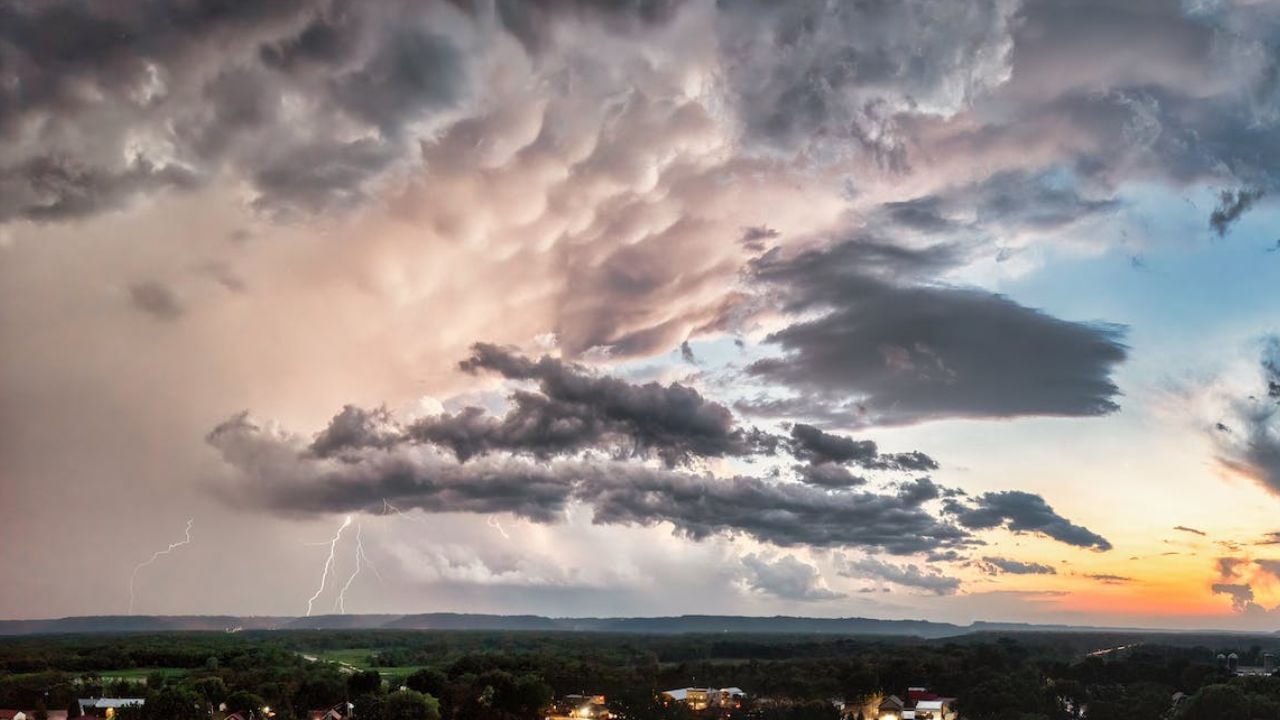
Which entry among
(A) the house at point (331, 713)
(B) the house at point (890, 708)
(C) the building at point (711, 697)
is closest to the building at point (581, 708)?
(C) the building at point (711, 697)

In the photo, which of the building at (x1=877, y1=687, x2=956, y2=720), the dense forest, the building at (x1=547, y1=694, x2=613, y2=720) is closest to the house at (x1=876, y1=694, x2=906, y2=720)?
the building at (x1=877, y1=687, x2=956, y2=720)

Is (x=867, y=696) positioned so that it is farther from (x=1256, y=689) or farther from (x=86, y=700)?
(x=86, y=700)

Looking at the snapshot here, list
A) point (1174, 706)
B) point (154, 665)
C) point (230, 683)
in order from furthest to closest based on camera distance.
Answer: point (154, 665) → point (230, 683) → point (1174, 706)

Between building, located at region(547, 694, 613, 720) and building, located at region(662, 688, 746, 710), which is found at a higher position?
building, located at region(547, 694, 613, 720)

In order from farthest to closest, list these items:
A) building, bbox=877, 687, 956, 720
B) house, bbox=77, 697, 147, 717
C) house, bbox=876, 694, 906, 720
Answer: building, bbox=877, 687, 956, 720 < house, bbox=876, 694, 906, 720 < house, bbox=77, 697, 147, 717

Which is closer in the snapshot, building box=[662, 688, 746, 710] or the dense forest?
the dense forest

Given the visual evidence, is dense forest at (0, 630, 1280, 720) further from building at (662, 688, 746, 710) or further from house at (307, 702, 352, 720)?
building at (662, 688, 746, 710)

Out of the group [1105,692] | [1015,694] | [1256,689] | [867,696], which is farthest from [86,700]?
[1256,689]

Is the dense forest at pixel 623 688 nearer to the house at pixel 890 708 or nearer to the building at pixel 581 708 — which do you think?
the building at pixel 581 708
